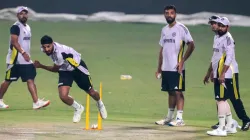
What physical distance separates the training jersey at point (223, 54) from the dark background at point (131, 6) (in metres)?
16.7

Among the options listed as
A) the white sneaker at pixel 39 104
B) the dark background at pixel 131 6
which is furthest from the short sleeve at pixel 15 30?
the dark background at pixel 131 6

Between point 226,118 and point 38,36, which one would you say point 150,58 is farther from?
point 226,118

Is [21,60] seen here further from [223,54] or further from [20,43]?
[223,54]

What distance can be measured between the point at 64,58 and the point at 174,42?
1831 millimetres

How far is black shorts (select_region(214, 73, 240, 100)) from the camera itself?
44.1ft

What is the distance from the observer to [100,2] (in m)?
31.4

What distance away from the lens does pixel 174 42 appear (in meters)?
14.7

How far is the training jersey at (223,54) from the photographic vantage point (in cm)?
1334

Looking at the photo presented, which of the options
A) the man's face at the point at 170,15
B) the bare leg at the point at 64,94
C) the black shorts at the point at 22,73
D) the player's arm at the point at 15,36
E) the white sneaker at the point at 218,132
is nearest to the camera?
the white sneaker at the point at 218,132

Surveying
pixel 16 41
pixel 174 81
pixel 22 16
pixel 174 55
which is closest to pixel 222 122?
pixel 174 81

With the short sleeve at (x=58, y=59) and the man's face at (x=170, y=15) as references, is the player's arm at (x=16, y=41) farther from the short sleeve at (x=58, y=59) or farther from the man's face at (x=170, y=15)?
the man's face at (x=170, y=15)

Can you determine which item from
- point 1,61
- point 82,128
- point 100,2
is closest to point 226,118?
point 82,128

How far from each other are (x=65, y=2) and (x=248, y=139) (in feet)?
62.7

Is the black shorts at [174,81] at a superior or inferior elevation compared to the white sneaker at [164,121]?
superior
